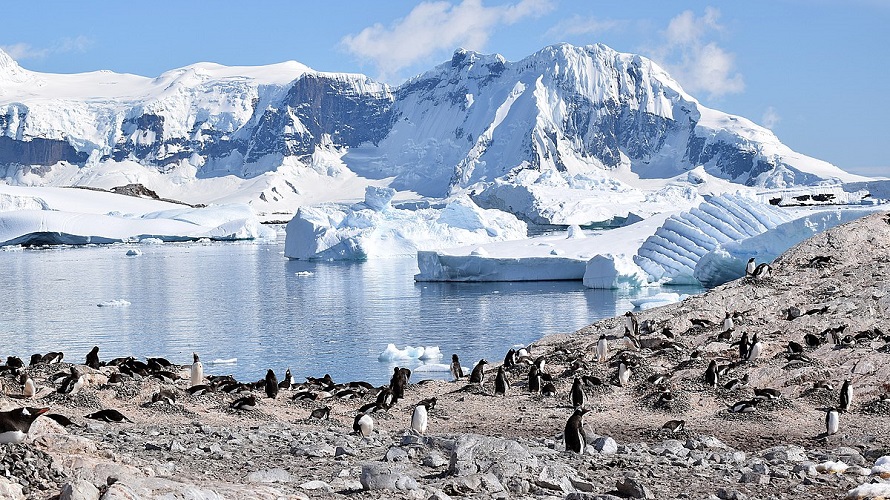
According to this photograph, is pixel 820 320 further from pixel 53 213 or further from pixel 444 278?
pixel 53 213

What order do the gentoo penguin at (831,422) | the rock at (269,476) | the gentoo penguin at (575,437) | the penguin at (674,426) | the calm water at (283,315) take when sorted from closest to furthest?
the rock at (269,476)
the gentoo penguin at (575,437)
the gentoo penguin at (831,422)
the penguin at (674,426)
the calm water at (283,315)

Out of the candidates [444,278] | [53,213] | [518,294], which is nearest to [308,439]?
[518,294]

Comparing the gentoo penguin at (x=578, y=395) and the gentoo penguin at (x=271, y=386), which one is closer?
the gentoo penguin at (x=578, y=395)

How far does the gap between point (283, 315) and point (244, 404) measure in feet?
54.7

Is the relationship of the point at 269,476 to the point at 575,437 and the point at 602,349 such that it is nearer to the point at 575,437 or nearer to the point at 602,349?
the point at 575,437

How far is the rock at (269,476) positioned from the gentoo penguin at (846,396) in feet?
18.5

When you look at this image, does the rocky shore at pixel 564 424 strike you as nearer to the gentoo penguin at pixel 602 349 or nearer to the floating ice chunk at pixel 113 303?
the gentoo penguin at pixel 602 349

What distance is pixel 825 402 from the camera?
32.7ft

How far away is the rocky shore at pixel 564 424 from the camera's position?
18.5ft

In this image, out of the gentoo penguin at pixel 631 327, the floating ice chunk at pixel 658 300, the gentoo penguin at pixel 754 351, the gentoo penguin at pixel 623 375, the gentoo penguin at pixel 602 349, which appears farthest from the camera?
the floating ice chunk at pixel 658 300

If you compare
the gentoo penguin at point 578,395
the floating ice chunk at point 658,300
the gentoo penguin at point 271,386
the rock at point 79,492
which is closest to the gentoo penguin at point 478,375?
the gentoo penguin at point 578,395

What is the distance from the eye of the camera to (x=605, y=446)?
7527mm

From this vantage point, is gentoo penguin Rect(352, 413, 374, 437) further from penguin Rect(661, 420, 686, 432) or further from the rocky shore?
penguin Rect(661, 420, 686, 432)

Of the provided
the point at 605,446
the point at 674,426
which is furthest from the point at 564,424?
the point at 605,446
